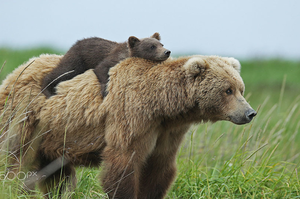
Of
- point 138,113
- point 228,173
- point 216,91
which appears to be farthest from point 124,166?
point 228,173

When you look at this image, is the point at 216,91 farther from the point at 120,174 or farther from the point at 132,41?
the point at 120,174

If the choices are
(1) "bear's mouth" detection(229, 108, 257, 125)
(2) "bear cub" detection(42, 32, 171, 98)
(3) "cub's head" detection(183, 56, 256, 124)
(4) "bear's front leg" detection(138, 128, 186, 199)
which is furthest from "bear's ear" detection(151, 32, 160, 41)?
(1) "bear's mouth" detection(229, 108, 257, 125)

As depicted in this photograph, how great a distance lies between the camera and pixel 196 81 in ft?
13.5

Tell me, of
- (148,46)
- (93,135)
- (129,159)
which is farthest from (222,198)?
(148,46)

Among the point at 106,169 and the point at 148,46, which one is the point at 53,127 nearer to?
the point at 106,169

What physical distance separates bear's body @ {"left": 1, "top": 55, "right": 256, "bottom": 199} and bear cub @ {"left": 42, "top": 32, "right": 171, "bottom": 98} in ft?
0.29

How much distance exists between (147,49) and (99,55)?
586 millimetres

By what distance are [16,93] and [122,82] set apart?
53.9 inches

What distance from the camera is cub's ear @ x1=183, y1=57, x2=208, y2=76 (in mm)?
4062

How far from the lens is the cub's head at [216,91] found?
4039mm

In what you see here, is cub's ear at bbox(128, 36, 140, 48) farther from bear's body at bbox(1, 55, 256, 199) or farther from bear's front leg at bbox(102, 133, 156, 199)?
bear's front leg at bbox(102, 133, 156, 199)

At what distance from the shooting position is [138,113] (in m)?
4.06

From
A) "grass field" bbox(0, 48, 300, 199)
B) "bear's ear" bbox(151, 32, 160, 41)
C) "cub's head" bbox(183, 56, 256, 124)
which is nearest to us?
"cub's head" bbox(183, 56, 256, 124)

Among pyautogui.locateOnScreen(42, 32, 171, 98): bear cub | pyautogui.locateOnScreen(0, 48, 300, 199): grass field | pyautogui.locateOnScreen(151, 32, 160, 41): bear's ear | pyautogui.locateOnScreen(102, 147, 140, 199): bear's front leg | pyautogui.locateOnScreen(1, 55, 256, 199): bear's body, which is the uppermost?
pyautogui.locateOnScreen(151, 32, 160, 41): bear's ear
